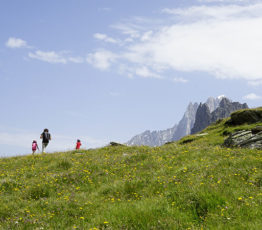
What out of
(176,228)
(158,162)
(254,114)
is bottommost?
(176,228)

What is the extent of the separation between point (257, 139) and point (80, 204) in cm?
1242

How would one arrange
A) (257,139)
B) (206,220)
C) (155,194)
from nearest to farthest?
(206,220) < (155,194) < (257,139)

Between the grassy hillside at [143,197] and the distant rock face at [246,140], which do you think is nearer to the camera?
the grassy hillside at [143,197]

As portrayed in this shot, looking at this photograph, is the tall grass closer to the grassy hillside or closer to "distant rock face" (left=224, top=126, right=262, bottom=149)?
the grassy hillside

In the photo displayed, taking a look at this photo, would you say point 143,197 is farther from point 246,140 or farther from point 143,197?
point 246,140

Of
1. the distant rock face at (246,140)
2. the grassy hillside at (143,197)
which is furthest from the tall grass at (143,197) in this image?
the distant rock face at (246,140)

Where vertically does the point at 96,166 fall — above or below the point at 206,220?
above

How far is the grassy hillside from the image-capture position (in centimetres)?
579

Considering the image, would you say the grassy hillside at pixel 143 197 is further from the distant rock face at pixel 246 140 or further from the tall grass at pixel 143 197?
the distant rock face at pixel 246 140

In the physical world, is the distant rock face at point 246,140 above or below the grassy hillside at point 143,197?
above

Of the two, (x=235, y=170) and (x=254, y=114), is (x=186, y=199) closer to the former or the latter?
(x=235, y=170)

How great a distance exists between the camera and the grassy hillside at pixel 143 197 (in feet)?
19.0

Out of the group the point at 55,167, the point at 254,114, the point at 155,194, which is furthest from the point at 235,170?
the point at 254,114

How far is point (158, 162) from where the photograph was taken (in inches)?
490
